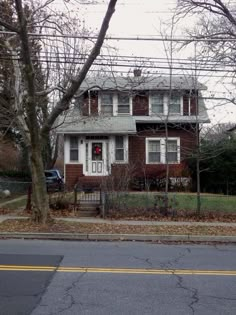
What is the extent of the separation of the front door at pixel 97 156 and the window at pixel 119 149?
673 mm

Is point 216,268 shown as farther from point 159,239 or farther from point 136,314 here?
point 159,239

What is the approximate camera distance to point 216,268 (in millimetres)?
9375

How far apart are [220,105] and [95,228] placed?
854 cm

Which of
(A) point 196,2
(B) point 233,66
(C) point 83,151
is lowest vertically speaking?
(C) point 83,151

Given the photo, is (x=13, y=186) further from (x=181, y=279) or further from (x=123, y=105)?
(x=181, y=279)

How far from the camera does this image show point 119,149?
30234 millimetres

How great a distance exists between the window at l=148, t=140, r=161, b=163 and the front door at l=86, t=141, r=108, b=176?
9.24 feet

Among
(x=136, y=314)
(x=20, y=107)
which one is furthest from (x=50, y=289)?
(x=20, y=107)

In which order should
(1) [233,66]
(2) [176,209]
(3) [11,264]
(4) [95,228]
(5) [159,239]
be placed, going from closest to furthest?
(3) [11,264], (5) [159,239], (4) [95,228], (2) [176,209], (1) [233,66]

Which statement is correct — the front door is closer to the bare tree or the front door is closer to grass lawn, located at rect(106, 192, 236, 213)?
grass lawn, located at rect(106, 192, 236, 213)

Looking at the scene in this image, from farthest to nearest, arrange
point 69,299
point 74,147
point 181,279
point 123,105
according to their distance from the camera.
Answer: point 123,105, point 74,147, point 181,279, point 69,299

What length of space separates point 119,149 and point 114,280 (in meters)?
22.5

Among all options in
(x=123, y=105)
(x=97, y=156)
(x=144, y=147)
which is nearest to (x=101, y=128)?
(x=97, y=156)

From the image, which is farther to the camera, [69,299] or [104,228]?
[104,228]
